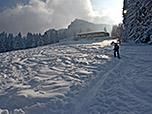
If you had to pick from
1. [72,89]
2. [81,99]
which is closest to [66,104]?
[81,99]

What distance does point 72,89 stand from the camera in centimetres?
386

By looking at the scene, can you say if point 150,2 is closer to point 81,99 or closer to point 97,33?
point 81,99

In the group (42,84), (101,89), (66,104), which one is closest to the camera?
(66,104)

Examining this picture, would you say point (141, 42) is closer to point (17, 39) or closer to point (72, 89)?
point (72, 89)

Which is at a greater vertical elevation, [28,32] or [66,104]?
[28,32]

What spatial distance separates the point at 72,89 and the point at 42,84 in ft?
5.14

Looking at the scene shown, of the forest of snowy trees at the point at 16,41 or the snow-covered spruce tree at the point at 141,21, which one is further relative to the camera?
the forest of snowy trees at the point at 16,41

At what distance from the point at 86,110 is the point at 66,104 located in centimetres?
72

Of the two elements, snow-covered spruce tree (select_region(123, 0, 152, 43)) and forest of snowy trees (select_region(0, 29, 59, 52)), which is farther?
forest of snowy trees (select_region(0, 29, 59, 52))

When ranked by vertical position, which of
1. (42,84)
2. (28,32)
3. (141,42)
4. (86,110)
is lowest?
(86,110)

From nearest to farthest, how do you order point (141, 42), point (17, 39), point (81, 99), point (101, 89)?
point (81, 99)
point (101, 89)
point (141, 42)
point (17, 39)

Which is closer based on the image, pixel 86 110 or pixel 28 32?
pixel 86 110

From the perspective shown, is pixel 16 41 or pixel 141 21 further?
pixel 16 41

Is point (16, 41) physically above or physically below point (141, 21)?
above
